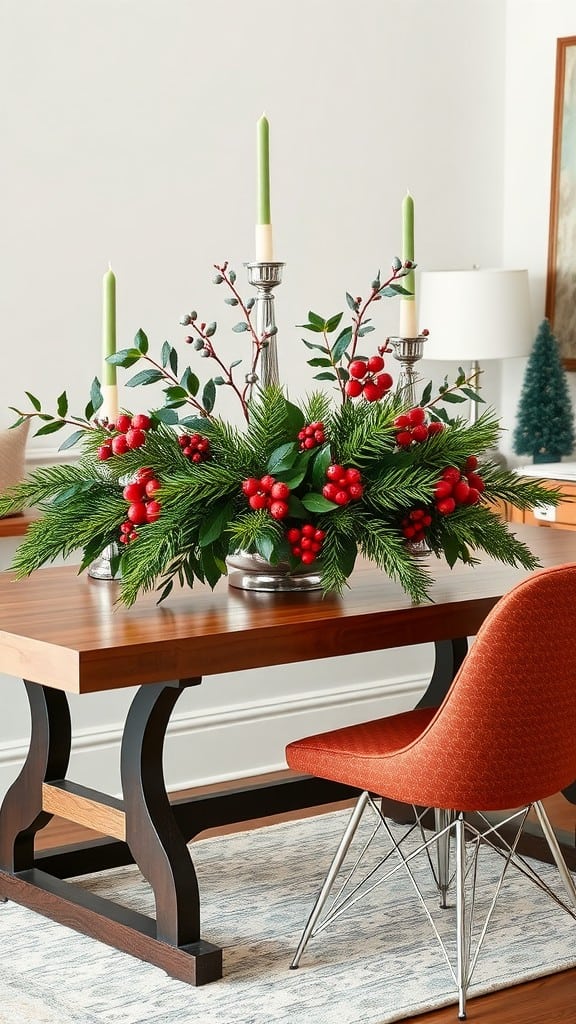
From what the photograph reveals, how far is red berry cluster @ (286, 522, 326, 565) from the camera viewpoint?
2.34 meters

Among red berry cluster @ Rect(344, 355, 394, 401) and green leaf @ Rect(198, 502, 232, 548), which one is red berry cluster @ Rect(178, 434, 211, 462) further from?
red berry cluster @ Rect(344, 355, 394, 401)

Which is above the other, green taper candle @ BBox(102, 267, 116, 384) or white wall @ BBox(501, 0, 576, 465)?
white wall @ BBox(501, 0, 576, 465)

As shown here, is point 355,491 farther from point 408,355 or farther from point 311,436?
point 408,355

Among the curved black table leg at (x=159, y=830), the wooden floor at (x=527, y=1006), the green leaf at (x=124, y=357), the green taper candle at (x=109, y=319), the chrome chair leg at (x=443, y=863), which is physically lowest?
the wooden floor at (x=527, y=1006)

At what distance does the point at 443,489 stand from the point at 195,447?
402 millimetres

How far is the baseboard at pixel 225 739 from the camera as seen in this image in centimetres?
387

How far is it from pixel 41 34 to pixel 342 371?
171 centimetres

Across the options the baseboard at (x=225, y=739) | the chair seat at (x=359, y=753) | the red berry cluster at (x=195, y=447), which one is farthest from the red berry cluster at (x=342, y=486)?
→ the baseboard at (x=225, y=739)

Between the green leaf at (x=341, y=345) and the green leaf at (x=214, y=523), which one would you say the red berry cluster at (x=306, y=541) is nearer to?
the green leaf at (x=214, y=523)

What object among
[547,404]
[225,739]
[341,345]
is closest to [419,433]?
[341,345]

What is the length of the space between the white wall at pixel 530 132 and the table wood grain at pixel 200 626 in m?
2.25

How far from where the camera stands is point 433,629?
8.03 feet

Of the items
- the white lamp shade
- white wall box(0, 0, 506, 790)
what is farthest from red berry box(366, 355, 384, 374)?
the white lamp shade

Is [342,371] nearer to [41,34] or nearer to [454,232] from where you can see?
[41,34]
